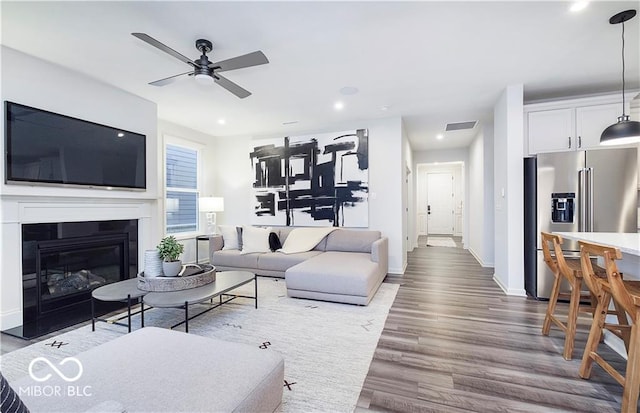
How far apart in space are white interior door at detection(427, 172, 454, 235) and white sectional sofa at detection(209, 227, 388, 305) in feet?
20.4

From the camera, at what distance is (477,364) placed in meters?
2.01

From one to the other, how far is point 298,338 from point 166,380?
148 cm

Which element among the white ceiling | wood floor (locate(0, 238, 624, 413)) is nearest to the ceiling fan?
the white ceiling

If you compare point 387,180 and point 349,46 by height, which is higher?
point 349,46

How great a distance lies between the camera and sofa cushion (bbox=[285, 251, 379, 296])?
317 centimetres

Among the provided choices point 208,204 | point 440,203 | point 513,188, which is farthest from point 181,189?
point 440,203

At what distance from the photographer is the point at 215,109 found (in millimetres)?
4309

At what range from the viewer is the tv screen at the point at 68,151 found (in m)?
2.64

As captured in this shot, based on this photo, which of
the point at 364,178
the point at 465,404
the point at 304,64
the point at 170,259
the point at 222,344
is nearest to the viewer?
the point at 222,344

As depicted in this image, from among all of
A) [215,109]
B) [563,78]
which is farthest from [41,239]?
[563,78]

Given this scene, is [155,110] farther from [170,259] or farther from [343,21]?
[343,21]

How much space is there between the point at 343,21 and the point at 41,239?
356cm

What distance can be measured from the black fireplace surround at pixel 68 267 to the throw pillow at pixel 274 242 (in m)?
1.92
